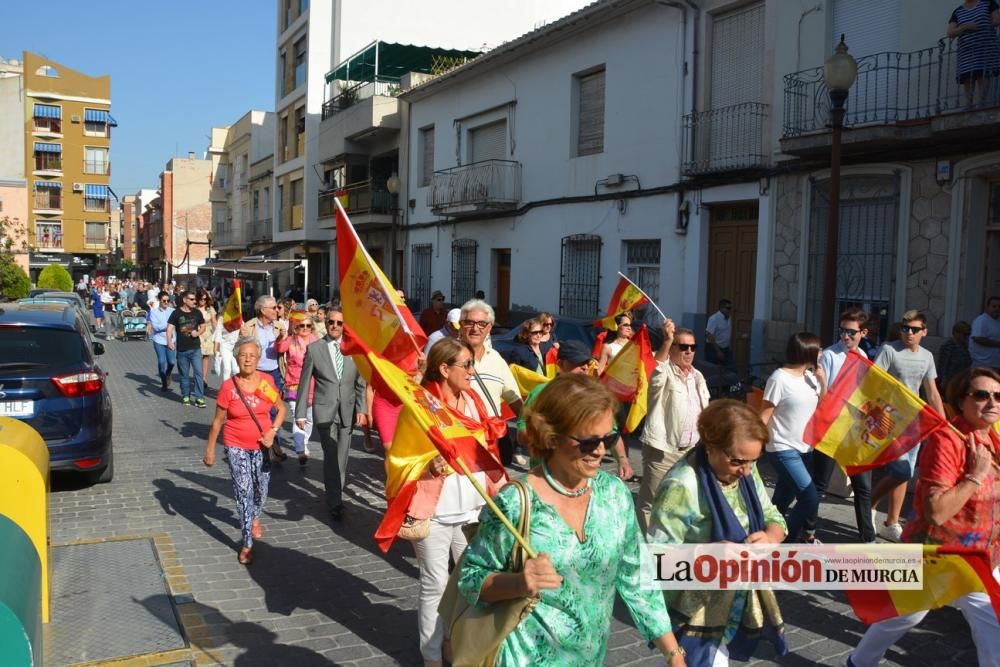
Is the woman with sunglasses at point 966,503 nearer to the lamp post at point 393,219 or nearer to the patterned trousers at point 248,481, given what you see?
the patterned trousers at point 248,481

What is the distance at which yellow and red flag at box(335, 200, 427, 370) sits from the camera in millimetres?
5285

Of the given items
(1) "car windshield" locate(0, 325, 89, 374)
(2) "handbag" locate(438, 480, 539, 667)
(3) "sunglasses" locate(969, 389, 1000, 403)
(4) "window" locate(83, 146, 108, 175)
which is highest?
(4) "window" locate(83, 146, 108, 175)

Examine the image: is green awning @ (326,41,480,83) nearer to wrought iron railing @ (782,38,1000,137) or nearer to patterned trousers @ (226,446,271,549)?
wrought iron railing @ (782,38,1000,137)

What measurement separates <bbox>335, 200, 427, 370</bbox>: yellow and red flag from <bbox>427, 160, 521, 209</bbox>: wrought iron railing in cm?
1502

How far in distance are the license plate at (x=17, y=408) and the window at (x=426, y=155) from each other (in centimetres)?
1842

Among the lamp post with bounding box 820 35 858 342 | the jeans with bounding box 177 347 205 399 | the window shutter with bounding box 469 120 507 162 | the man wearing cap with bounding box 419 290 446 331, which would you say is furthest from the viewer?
the window shutter with bounding box 469 120 507 162

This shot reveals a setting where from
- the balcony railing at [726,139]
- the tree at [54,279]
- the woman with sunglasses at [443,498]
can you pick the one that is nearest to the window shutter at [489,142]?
the balcony railing at [726,139]

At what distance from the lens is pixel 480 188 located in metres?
20.8

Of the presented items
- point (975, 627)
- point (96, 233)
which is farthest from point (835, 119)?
point (96, 233)

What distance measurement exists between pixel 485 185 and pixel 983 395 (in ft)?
57.2

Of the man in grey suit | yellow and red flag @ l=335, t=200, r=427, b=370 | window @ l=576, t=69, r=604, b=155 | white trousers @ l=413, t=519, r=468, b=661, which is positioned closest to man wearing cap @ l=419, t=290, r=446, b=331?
window @ l=576, t=69, r=604, b=155

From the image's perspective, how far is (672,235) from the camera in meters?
15.5

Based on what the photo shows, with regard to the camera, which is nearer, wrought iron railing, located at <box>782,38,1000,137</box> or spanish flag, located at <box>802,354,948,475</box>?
spanish flag, located at <box>802,354,948,475</box>

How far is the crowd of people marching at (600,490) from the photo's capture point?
2605 millimetres
